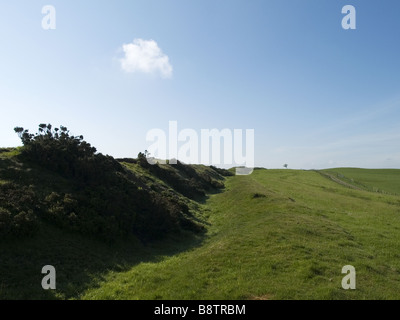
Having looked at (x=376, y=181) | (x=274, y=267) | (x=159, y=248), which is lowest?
(x=159, y=248)

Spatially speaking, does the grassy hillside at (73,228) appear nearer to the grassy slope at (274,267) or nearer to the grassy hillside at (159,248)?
the grassy hillside at (159,248)

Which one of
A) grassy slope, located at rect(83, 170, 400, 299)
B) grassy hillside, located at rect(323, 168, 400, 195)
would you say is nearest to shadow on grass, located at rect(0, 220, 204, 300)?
grassy slope, located at rect(83, 170, 400, 299)

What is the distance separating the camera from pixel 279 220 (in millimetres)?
22609

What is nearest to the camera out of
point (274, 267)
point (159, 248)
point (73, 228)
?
point (274, 267)

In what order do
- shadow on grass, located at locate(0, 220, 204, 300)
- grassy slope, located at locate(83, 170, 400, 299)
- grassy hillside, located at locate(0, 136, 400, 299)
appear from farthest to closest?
1. grassy hillside, located at locate(0, 136, 400, 299)
2. shadow on grass, located at locate(0, 220, 204, 300)
3. grassy slope, located at locate(83, 170, 400, 299)

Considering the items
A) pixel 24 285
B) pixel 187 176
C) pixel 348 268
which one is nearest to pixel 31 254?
pixel 24 285

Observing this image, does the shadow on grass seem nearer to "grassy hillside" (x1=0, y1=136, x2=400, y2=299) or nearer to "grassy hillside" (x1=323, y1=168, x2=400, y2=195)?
"grassy hillside" (x1=0, y1=136, x2=400, y2=299)

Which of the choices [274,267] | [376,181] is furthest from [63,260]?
[376,181]

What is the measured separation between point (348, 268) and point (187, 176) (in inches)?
1648

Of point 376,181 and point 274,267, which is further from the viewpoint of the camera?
point 376,181

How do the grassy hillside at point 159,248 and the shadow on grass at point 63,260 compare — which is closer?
the shadow on grass at point 63,260

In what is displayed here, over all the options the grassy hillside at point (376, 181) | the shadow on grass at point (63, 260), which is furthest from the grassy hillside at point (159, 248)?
the grassy hillside at point (376, 181)

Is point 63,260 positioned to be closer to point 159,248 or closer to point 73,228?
point 73,228
